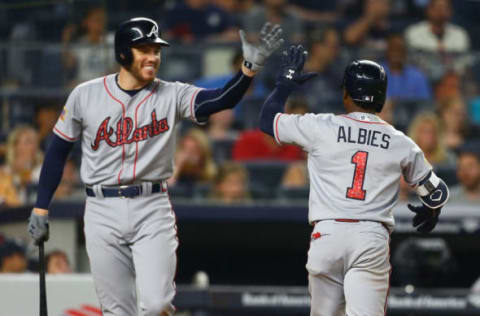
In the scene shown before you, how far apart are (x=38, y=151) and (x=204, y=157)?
1231 millimetres

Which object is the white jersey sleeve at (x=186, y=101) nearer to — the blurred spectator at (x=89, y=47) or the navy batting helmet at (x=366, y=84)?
the navy batting helmet at (x=366, y=84)

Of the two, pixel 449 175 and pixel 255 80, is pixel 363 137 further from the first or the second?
pixel 255 80

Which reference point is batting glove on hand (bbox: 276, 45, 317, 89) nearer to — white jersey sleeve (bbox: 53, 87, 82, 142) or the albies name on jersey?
the albies name on jersey

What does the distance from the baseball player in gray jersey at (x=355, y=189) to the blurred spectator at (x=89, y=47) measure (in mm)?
3554

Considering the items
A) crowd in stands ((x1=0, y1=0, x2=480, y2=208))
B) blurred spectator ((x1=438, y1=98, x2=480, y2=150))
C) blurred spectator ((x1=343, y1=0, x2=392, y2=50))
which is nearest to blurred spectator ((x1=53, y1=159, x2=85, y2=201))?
crowd in stands ((x1=0, y1=0, x2=480, y2=208))


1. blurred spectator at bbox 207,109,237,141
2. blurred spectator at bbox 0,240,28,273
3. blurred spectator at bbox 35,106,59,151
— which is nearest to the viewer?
blurred spectator at bbox 0,240,28,273

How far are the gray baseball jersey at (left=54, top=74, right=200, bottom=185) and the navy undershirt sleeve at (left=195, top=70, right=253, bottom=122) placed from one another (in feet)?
0.15

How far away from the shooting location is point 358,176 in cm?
444

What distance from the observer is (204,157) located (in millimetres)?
7785

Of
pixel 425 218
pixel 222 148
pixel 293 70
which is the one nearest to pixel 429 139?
pixel 222 148

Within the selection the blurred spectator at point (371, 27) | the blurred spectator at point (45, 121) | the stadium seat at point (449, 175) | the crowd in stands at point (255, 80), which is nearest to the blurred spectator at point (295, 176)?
the crowd in stands at point (255, 80)

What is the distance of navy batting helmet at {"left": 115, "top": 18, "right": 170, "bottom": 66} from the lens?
181 inches

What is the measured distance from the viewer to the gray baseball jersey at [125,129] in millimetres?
4652

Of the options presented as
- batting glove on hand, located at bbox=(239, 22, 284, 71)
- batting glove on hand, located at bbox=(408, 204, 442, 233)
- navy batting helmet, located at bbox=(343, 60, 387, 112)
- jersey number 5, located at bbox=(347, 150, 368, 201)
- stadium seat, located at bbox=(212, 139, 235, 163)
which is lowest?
stadium seat, located at bbox=(212, 139, 235, 163)
